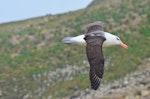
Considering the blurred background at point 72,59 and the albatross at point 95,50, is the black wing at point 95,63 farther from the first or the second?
the blurred background at point 72,59

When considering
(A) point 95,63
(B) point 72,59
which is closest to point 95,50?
(A) point 95,63

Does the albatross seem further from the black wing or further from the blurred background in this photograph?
the blurred background

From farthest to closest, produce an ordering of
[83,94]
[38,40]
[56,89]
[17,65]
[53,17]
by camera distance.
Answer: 1. [53,17]
2. [38,40]
3. [17,65]
4. [56,89]
5. [83,94]

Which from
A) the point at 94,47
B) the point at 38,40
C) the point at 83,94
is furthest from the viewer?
the point at 38,40

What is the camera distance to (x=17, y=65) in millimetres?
51281

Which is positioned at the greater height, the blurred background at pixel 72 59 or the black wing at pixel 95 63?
the black wing at pixel 95 63

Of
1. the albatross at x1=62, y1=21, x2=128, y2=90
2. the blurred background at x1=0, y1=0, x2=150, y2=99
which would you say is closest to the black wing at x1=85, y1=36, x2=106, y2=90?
the albatross at x1=62, y1=21, x2=128, y2=90

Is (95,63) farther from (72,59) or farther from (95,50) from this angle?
(72,59)

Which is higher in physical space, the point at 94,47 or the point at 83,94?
the point at 94,47

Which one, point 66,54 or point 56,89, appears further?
point 66,54

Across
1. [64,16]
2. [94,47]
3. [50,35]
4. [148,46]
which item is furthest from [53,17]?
[94,47]

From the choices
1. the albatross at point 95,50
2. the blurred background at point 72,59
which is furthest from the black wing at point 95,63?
the blurred background at point 72,59

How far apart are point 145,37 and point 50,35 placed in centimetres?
1336

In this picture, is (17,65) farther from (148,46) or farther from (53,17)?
(53,17)
